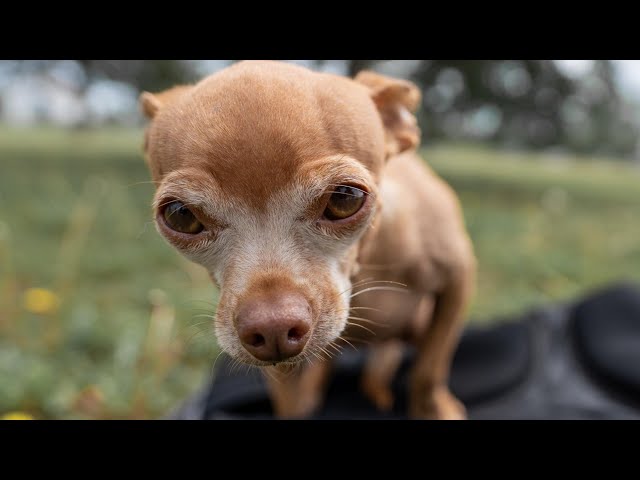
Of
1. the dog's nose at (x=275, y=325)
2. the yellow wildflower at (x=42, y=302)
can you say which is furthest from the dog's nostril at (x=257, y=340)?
the yellow wildflower at (x=42, y=302)

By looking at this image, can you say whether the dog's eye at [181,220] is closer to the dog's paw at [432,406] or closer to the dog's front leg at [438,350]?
the dog's front leg at [438,350]

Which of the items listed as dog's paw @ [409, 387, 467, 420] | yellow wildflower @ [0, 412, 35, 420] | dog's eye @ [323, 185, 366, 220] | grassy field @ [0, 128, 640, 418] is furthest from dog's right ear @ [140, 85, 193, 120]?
dog's paw @ [409, 387, 467, 420]

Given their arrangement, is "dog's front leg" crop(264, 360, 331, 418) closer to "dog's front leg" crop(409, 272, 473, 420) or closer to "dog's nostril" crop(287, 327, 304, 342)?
"dog's front leg" crop(409, 272, 473, 420)

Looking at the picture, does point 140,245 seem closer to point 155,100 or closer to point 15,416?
point 15,416

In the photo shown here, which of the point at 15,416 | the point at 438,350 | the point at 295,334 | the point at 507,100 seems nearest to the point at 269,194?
the point at 295,334
